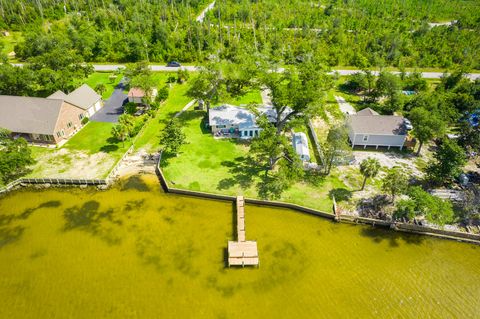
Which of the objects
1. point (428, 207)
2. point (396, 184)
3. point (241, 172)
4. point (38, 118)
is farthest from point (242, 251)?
point (38, 118)

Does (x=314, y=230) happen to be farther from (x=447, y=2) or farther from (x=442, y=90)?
(x=447, y=2)

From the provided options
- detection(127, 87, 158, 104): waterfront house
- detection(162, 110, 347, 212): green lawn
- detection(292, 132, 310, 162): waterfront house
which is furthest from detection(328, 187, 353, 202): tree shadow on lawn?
detection(127, 87, 158, 104): waterfront house

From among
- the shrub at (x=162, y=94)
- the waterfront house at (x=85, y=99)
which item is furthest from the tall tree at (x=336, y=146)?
the waterfront house at (x=85, y=99)

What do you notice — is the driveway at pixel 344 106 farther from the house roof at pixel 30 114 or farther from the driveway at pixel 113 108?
the house roof at pixel 30 114


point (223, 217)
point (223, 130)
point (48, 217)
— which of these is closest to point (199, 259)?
point (223, 217)

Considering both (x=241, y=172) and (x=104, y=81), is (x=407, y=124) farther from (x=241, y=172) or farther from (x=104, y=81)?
(x=104, y=81)
